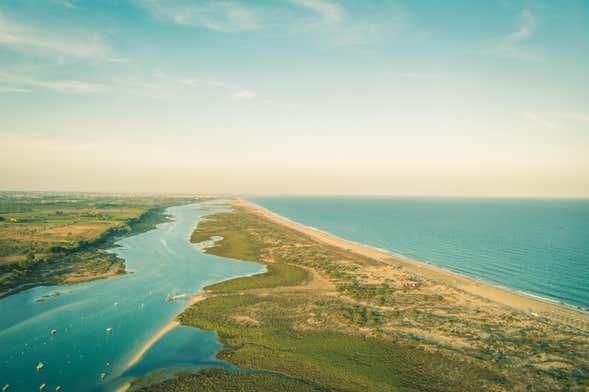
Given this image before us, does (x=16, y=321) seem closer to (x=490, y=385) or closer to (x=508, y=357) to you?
(x=490, y=385)

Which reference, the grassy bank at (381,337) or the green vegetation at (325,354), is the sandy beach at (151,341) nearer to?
the green vegetation at (325,354)

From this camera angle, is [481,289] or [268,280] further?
[268,280]

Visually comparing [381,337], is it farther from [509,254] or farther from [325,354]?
[509,254]

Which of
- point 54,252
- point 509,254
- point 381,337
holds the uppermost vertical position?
point 509,254

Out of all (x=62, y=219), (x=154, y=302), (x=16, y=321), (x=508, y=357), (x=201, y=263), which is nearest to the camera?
(x=508, y=357)

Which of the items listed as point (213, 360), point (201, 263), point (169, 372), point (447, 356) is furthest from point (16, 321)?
point (447, 356)

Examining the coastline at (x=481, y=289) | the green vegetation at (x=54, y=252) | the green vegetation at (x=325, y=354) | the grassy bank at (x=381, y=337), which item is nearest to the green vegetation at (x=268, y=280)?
the grassy bank at (x=381, y=337)

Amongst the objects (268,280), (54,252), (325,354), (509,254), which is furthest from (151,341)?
(509,254)
